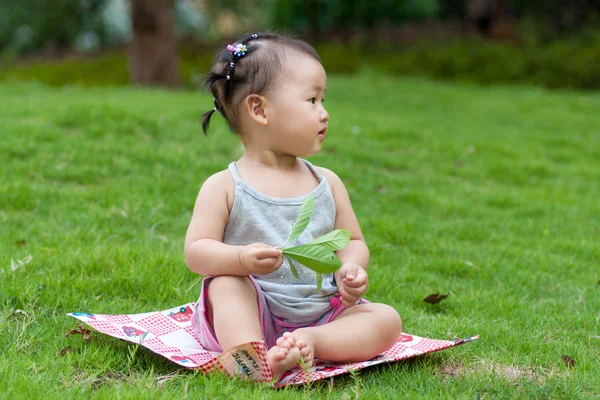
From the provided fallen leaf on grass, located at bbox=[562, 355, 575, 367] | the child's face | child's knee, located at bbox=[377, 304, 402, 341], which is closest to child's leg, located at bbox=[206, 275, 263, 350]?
child's knee, located at bbox=[377, 304, 402, 341]

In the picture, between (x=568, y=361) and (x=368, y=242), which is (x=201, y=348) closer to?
(x=568, y=361)

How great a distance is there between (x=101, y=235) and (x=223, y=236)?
66.5 inches

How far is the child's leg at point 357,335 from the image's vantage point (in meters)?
2.65

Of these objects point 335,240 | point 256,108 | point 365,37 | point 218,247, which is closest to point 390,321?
point 335,240

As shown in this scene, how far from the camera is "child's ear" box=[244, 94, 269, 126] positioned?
2.85m

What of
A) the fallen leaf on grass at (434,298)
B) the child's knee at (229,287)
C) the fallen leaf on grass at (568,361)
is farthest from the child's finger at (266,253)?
the fallen leaf on grass at (434,298)

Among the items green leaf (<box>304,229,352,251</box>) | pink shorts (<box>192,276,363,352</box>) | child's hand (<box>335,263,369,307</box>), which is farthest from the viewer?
pink shorts (<box>192,276,363,352</box>)

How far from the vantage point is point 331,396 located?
7.91ft

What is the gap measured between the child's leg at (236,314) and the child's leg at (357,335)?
0.14 metres

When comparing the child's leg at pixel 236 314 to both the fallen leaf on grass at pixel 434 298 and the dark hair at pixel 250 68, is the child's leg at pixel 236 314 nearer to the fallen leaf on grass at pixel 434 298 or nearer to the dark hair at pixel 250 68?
the dark hair at pixel 250 68

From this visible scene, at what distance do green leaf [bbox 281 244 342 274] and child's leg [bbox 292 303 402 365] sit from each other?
26 centimetres

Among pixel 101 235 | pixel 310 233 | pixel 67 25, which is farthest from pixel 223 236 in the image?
pixel 67 25

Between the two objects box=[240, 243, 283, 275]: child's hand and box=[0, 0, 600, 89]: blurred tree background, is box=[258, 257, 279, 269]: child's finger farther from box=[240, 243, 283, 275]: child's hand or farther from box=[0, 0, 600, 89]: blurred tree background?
box=[0, 0, 600, 89]: blurred tree background

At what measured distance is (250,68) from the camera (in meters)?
2.85
